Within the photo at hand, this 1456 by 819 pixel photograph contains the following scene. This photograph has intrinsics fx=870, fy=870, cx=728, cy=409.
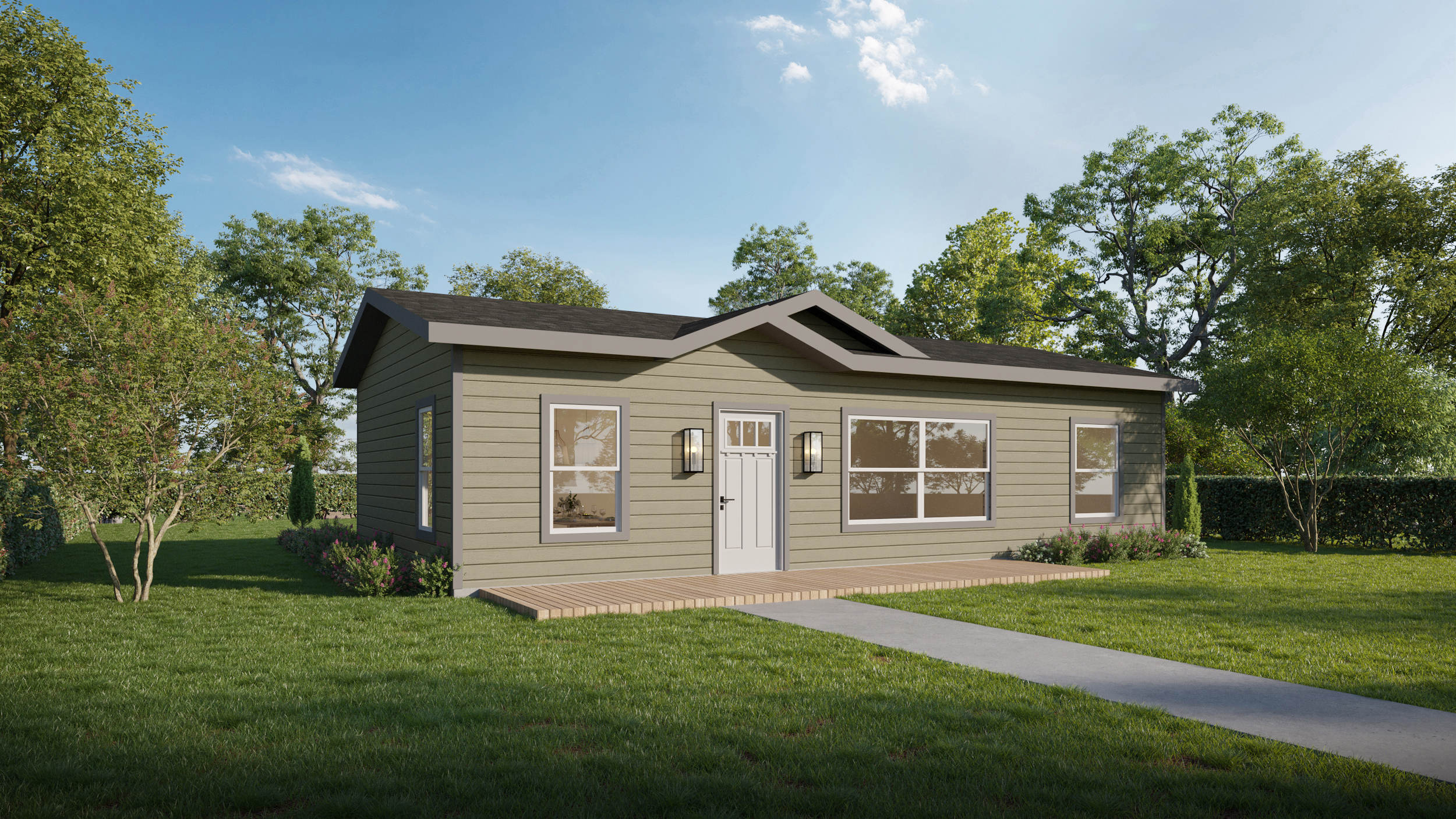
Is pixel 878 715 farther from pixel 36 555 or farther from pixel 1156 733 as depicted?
pixel 36 555

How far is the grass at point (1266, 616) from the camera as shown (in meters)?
6.05

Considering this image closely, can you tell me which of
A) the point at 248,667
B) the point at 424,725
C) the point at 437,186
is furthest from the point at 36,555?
the point at 437,186

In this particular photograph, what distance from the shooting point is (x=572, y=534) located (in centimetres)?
993

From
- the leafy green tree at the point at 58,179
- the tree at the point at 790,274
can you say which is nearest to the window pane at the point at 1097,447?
the leafy green tree at the point at 58,179

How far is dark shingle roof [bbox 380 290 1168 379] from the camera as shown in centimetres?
999

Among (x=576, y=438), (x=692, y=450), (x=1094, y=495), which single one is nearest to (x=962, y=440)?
(x=1094, y=495)

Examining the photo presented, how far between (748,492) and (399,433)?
483 centimetres

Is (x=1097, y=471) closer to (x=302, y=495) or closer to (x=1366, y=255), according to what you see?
(x=1366, y=255)

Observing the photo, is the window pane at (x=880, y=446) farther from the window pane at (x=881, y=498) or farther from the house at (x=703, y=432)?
the house at (x=703, y=432)

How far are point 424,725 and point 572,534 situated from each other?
532cm

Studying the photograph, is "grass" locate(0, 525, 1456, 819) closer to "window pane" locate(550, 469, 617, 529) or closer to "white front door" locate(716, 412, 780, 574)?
"white front door" locate(716, 412, 780, 574)

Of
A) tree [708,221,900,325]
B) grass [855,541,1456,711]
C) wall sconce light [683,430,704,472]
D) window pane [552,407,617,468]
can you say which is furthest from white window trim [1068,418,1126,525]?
tree [708,221,900,325]

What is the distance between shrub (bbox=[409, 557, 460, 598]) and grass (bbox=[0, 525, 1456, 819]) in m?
1.97

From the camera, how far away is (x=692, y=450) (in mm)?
10469
